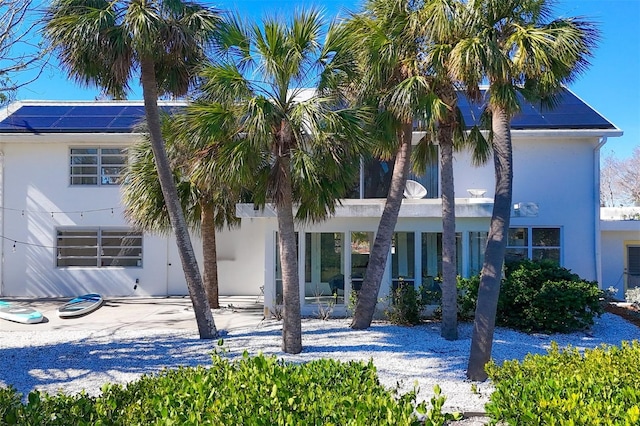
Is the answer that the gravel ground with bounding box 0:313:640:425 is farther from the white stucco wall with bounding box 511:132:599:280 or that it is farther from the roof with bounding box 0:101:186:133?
the roof with bounding box 0:101:186:133

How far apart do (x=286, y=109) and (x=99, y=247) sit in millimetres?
12268

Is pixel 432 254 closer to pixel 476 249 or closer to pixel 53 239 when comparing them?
pixel 476 249

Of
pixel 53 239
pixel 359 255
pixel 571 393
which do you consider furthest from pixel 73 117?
pixel 571 393

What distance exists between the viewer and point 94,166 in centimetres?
1789

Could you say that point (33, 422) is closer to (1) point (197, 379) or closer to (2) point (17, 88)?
(1) point (197, 379)

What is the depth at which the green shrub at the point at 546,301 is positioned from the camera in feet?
36.2

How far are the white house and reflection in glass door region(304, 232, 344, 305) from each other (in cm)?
143

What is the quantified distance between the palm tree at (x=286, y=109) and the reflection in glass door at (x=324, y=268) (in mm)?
3875

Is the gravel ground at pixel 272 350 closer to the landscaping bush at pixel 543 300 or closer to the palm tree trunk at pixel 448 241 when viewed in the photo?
the landscaping bush at pixel 543 300

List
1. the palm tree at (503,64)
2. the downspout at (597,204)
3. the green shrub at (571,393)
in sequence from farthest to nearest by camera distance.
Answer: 1. the downspout at (597,204)
2. the palm tree at (503,64)
3. the green shrub at (571,393)

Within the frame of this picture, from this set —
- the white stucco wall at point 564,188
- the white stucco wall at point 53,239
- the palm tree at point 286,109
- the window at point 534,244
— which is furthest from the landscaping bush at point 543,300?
the white stucco wall at point 53,239

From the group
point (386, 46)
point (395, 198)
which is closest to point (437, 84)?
point (386, 46)

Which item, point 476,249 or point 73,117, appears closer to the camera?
point 476,249

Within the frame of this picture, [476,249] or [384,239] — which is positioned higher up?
[384,239]
